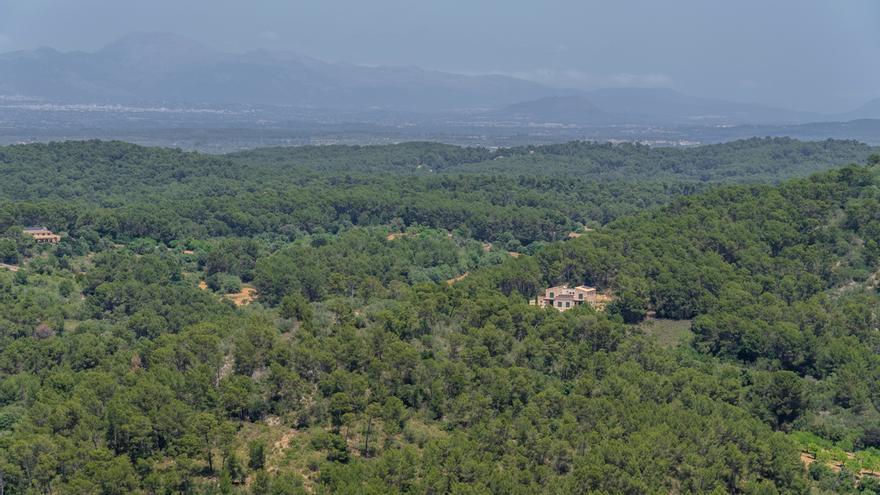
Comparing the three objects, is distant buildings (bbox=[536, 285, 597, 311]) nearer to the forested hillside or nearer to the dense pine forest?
the dense pine forest

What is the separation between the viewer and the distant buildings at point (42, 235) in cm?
6888

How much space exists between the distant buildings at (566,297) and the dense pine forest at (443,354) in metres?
1.36

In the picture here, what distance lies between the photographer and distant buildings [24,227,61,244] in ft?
226

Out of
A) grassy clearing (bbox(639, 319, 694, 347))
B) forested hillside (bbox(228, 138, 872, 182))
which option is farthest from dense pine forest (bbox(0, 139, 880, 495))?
forested hillside (bbox(228, 138, 872, 182))

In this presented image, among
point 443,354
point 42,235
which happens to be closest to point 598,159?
point 42,235

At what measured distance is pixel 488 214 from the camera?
85.8 m

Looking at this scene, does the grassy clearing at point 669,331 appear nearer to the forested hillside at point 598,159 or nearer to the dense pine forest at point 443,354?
the dense pine forest at point 443,354

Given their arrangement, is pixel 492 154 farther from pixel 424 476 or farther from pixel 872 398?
pixel 424 476

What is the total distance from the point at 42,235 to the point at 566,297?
3817 centimetres

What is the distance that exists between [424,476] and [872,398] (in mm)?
20336

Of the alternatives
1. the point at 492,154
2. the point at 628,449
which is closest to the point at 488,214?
the point at 628,449

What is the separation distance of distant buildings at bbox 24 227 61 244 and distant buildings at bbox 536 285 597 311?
3579 cm

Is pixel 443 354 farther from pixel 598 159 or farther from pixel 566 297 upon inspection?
pixel 598 159

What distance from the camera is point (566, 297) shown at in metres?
54.5
